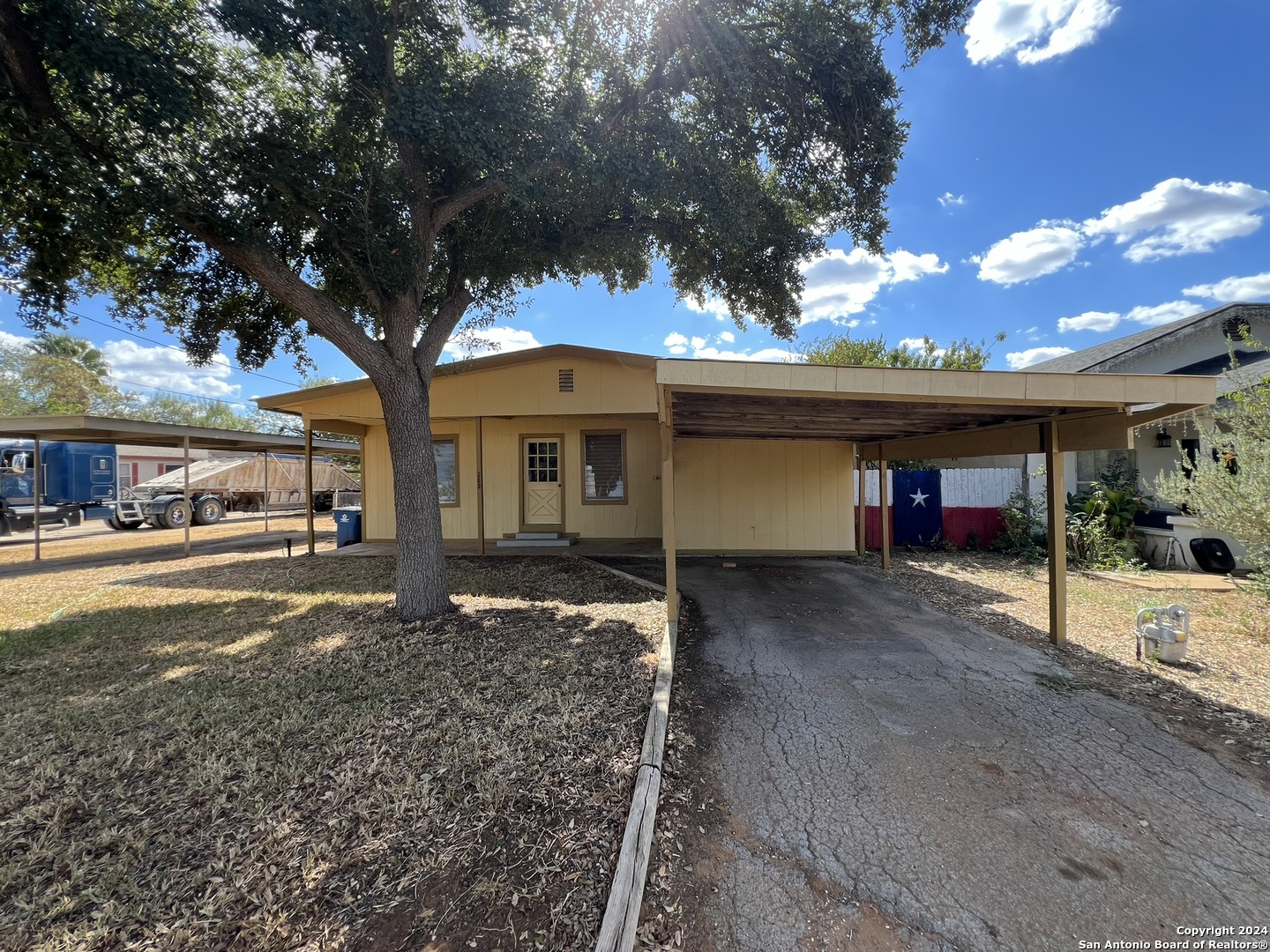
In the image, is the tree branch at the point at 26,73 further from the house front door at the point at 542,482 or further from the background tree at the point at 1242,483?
the background tree at the point at 1242,483

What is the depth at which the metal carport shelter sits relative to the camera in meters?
8.46

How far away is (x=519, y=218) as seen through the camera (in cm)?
632

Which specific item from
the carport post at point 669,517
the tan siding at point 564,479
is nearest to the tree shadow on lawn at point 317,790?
the carport post at point 669,517

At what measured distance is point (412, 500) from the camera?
16.3 ft

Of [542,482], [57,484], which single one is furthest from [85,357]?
[542,482]

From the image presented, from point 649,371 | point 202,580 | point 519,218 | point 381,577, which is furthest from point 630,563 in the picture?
point 202,580

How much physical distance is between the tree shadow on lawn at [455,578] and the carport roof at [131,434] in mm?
2868

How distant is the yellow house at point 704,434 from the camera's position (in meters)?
3.68

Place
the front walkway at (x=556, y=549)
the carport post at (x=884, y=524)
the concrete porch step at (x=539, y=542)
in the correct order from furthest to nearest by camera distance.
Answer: the concrete porch step at (x=539, y=542) → the front walkway at (x=556, y=549) → the carport post at (x=884, y=524)

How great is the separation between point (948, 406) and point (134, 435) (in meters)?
13.9

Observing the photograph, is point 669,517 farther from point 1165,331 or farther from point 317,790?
point 1165,331

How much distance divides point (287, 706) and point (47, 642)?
137 inches

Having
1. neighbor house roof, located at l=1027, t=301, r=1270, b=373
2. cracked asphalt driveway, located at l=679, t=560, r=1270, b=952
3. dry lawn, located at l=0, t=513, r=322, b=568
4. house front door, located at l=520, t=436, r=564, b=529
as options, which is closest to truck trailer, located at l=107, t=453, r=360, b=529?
dry lawn, located at l=0, t=513, r=322, b=568

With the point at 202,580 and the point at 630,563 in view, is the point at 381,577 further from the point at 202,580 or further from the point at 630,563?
the point at 630,563
